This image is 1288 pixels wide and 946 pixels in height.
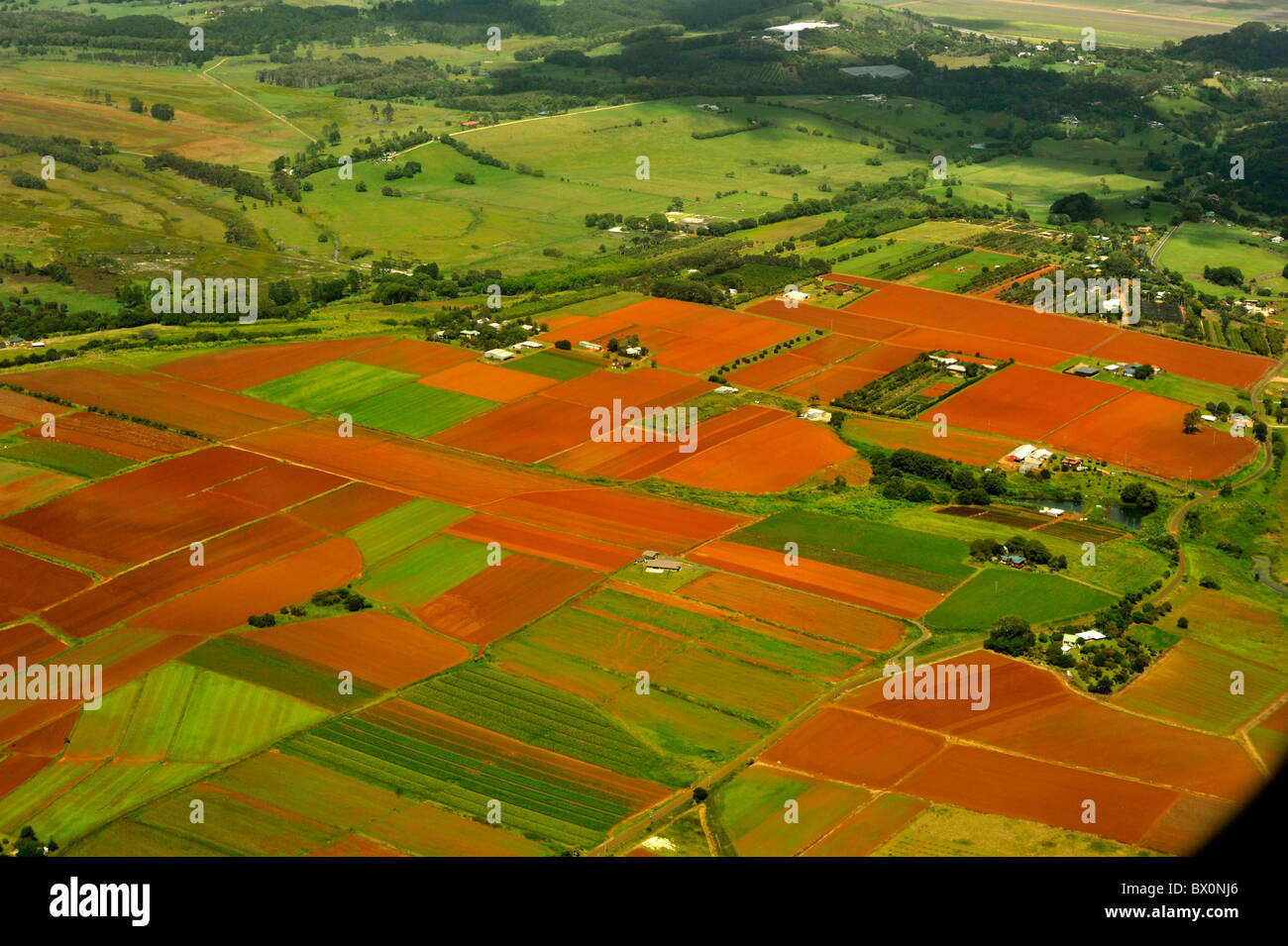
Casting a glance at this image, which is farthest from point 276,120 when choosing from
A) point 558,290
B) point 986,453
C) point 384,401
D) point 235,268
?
point 986,453

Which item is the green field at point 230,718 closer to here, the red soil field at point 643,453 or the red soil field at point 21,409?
the red soil field at point 643,453

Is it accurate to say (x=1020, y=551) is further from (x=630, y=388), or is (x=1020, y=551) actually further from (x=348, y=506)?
(x=348, y=506)

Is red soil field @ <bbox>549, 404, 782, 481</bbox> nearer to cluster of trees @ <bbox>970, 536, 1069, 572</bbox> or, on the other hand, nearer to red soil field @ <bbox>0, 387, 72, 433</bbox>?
cluster of trees @ <bbox>970, 536, 1069, 572</bbox>

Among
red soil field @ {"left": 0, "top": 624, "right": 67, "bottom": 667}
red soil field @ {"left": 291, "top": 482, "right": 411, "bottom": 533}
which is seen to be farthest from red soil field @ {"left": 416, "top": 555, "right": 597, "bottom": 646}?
red soil field @ {"left": 0, "top": 624, "right": 67, "bottom": 667}

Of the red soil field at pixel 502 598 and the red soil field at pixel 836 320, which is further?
the red soil field at pixel 836 320

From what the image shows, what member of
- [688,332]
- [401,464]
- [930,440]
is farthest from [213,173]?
[930,440]

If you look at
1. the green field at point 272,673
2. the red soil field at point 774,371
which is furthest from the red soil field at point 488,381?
the green field at point 272,673
